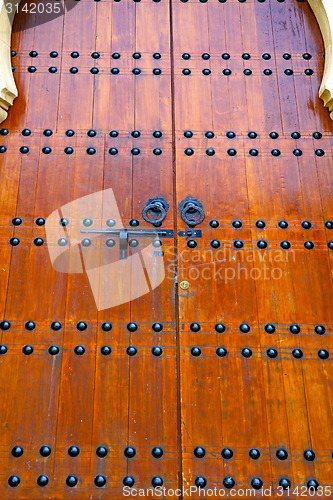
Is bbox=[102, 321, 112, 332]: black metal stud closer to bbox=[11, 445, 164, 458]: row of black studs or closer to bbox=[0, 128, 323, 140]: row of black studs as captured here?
bbox=[11, 445, 164, 458]: row of black studs

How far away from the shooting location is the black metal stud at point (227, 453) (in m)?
3.01

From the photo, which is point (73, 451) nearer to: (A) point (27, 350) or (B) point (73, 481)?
(B) point (73, 481)

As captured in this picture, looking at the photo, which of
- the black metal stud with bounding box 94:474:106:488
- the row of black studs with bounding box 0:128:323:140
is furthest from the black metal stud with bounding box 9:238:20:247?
the black metal stud with bounding box 94:474:106:488

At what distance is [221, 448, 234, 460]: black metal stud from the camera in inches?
118

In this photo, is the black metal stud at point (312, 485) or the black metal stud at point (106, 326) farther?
the black metal stud at point (106, 326)

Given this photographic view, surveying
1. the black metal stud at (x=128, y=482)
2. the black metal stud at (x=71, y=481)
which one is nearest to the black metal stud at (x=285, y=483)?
the black metal stud at (x=128, y=482)

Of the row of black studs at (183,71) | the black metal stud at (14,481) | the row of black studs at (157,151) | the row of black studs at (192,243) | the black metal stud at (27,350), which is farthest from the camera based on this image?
the row of black studs at (183,71)

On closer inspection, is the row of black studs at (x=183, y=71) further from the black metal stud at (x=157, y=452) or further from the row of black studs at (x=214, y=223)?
the black metal stud at (x=157, y=452)

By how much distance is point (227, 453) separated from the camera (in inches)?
118

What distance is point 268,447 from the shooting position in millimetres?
3047

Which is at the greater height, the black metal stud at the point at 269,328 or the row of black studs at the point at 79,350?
the black metal stud at the point at 269,328

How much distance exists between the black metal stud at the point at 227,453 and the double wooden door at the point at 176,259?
11mm

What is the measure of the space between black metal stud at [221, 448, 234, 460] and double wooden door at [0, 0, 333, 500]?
1 centimetres

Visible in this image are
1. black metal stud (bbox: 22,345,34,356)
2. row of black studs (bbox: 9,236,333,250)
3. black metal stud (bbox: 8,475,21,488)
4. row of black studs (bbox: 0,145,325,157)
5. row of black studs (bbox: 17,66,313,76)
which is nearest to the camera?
black metal stud (bbox: 8,475,21,488)
